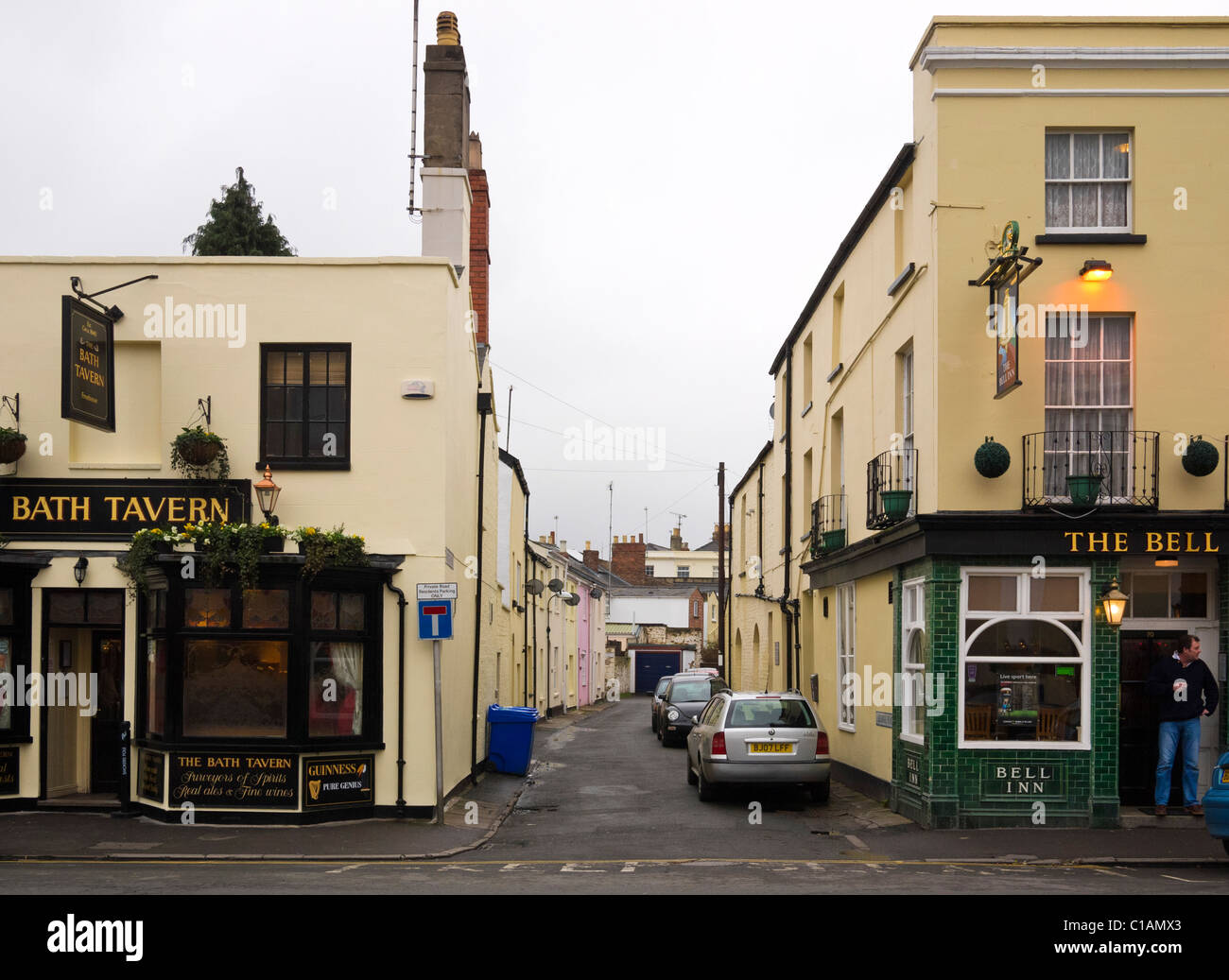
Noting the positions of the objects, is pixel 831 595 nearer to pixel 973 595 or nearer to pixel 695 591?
pixel 973 595

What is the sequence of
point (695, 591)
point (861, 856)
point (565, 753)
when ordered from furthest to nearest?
point (695, 591), point (565, 753), point (861, 856)

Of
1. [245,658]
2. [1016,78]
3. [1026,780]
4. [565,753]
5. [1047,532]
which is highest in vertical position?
[1016,78]

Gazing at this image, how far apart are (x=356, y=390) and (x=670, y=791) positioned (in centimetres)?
821

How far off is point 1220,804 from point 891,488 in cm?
661

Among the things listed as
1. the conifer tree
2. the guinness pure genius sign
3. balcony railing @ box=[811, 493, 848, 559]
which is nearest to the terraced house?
balcony railing @ box=[811, 493, 848, 559]

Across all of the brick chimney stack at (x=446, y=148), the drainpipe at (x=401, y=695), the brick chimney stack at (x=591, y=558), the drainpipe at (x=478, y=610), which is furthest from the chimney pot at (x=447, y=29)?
the brick chimney stack at (x=591, y=558)

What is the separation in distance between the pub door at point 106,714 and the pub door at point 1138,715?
43.7 ft

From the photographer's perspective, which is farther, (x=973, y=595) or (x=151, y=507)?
(x=151, y=507)

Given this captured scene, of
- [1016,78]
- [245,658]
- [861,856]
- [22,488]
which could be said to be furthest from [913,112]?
[22,488]

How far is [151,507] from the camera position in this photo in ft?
52.9

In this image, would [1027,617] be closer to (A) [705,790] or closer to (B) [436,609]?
(A) [705,790]

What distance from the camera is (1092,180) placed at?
49.7 feet

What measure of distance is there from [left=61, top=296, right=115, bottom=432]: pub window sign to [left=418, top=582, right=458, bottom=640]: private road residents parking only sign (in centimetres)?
449

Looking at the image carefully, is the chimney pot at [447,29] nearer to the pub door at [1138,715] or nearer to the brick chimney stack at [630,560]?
the pub door at [1138,715]
